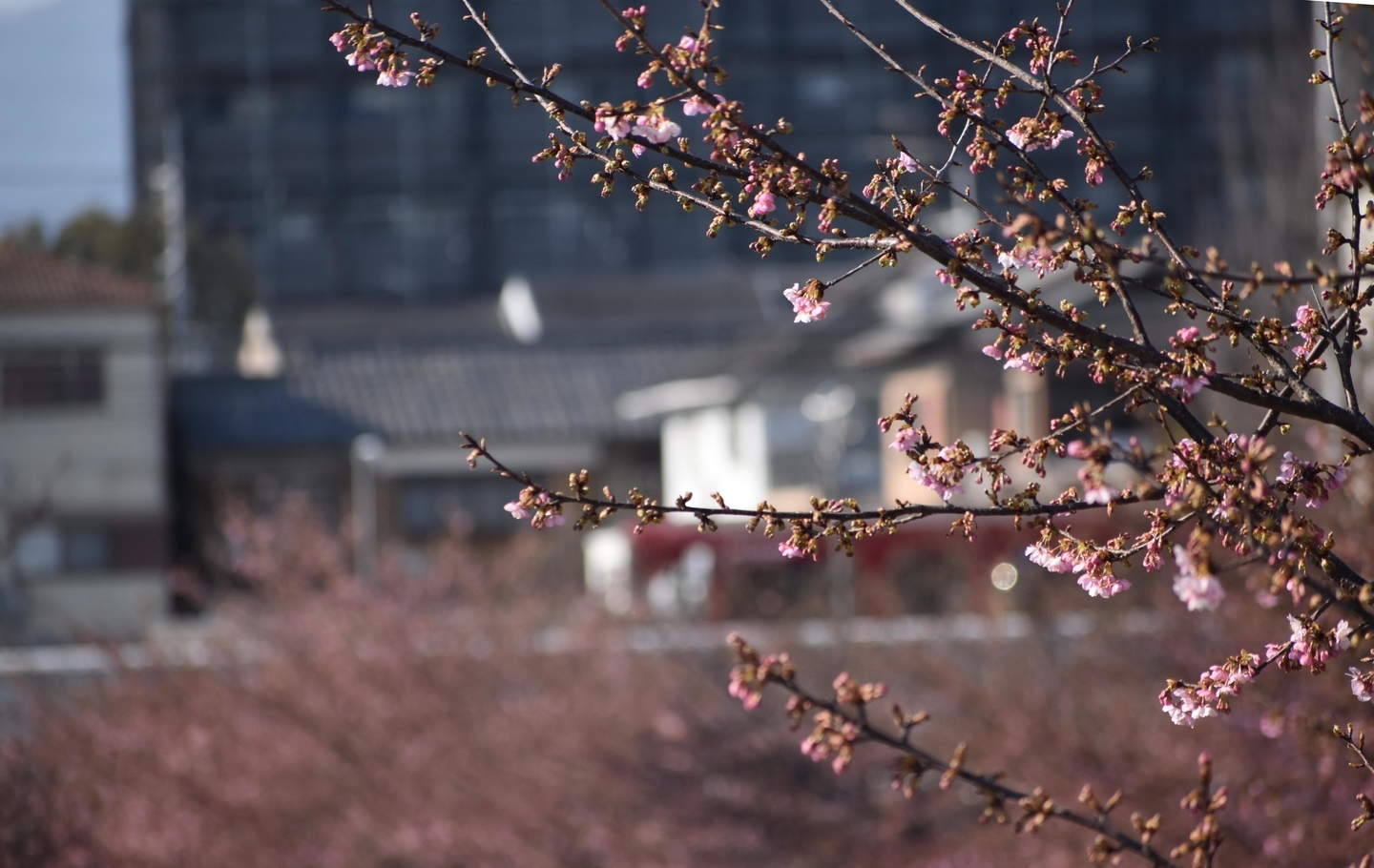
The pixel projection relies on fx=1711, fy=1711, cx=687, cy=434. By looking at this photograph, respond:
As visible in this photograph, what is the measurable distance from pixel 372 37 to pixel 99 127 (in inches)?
513

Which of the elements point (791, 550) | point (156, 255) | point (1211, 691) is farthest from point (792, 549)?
point (156, 255)

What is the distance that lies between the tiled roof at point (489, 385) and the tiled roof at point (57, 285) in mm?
6822

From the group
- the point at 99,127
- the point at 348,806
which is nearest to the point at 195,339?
the point at 99,127

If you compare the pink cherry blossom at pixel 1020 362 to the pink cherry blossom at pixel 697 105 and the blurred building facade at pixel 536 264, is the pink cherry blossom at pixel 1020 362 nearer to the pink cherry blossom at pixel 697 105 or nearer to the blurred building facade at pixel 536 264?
the pink cherry blossom at pixel 697 105

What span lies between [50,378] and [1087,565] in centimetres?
2206

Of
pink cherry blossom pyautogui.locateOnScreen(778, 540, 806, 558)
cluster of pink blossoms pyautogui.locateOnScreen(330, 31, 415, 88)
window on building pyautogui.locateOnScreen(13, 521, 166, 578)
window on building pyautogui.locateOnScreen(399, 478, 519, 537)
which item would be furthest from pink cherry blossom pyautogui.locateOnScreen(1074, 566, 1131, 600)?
window on building pyautogui.locateOnScreen(399, 478, 519, 537)

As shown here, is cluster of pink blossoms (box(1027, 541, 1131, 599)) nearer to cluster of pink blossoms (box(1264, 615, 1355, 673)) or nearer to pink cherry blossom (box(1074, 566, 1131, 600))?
pink cherry blossom (box(1074, 566, 1131, 600))

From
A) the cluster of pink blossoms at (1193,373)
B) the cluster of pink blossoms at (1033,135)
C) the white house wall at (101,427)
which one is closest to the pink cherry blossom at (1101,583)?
the cluster of pink blossoms at (1193,373)

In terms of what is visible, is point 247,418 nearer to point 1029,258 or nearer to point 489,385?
point 489,385

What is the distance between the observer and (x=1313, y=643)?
1968mm

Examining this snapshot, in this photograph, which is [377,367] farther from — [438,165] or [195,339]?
[438,165]

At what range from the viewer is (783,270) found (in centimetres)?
3306

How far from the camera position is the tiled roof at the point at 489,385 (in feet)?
90.3

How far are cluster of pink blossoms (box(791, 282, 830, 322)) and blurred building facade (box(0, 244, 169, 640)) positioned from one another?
57.7 ft
